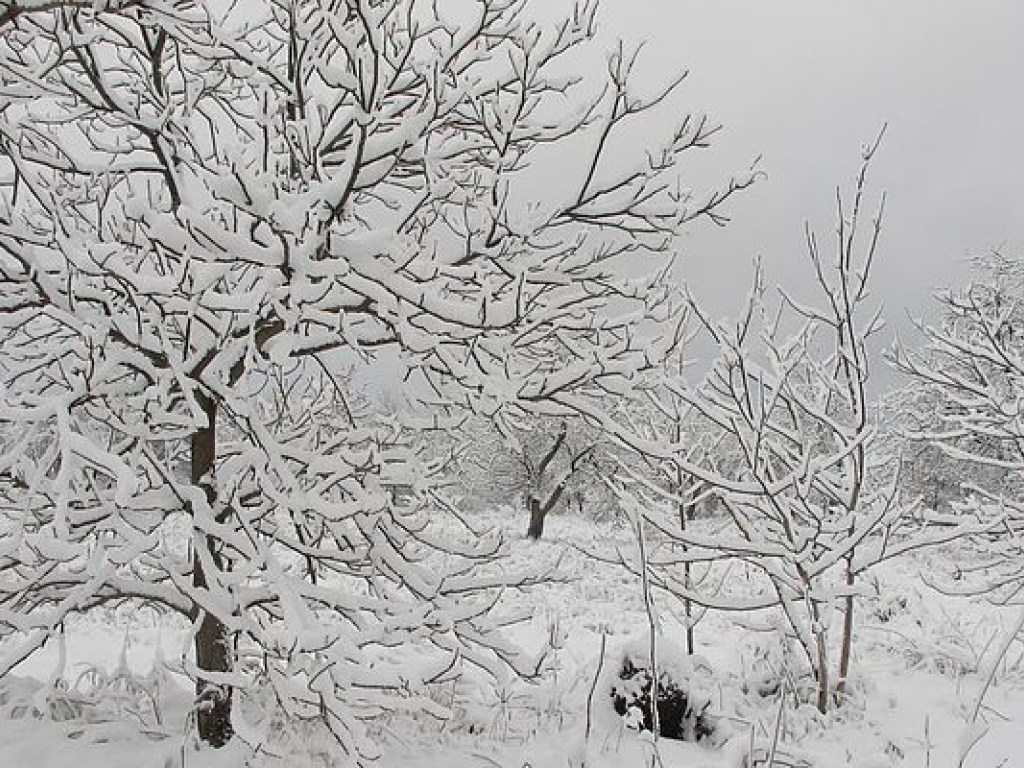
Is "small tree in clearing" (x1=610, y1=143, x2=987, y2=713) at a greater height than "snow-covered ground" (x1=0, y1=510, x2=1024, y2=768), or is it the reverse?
"small tree in clearing" (x1=610, y1=143, x2=987, y2=713)

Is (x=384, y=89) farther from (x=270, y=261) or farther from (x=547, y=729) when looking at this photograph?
(x=547, y=729)

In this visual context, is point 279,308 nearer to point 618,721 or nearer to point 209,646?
point 209,646

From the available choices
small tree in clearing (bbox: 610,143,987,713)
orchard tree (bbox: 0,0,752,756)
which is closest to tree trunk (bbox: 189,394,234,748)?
orchard tree (bbox: 0,0,752,756)

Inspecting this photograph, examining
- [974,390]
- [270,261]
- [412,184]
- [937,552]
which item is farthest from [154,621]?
[937,552]

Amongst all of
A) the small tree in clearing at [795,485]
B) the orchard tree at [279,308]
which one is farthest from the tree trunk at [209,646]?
the small tree in clearing at [795,485]

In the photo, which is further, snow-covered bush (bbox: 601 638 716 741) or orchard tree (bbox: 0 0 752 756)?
snow-covered bush (bbox: 601 638 716 741)

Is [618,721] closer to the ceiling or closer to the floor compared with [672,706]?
closer to the floor

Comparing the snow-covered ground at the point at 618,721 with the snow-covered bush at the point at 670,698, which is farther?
the snow-covered bush at the point at 670,698

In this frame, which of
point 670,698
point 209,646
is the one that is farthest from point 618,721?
point 209,646

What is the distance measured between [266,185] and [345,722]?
2.14m

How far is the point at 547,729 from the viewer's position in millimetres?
5359

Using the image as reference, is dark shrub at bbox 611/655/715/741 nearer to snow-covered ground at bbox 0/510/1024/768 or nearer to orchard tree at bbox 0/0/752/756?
snow-covered ground at bbox 0/510/1024/768

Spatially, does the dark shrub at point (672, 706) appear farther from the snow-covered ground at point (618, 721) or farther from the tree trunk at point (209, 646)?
→ the tree trunk at point (209, 646)

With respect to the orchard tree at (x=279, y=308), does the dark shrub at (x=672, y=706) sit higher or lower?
lower
